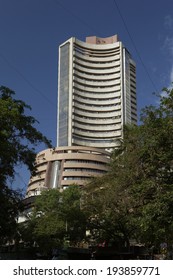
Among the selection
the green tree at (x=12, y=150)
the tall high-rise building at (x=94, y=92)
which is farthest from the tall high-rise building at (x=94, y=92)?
the green tree at (x=12, y=150)

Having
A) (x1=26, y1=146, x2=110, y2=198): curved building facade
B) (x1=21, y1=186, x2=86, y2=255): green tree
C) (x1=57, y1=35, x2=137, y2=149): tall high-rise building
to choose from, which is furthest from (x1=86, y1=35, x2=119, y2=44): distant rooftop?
(x1=21, y1=186, x2=86, y2=255): green tree

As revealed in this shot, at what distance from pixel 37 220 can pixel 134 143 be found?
74.9ft

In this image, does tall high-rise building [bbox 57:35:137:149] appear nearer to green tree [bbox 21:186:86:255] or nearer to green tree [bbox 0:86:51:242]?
green tree [bbox 21:186:86:255]

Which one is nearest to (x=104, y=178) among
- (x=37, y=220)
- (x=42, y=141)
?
(x=42, y=141)

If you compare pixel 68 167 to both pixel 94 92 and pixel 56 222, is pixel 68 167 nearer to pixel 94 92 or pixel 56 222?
pixel 94 92

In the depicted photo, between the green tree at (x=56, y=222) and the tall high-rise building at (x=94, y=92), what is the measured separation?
275 ft

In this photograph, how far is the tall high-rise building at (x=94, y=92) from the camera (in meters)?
128

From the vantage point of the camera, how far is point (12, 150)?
17297 mm

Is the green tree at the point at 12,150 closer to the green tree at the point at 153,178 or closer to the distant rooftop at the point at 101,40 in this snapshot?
the green tree at the point at 153,178

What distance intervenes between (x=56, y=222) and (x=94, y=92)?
10235cm

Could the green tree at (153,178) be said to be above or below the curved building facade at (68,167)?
below

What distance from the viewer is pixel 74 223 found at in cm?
3316

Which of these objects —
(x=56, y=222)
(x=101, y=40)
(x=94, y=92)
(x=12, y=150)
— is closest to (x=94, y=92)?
(x=94, y=92)
